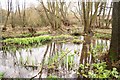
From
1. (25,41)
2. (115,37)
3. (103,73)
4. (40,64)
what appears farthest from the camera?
(25,41)

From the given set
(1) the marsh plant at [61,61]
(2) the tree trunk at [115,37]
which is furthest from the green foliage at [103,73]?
(1) the marsh plant at [61,61]

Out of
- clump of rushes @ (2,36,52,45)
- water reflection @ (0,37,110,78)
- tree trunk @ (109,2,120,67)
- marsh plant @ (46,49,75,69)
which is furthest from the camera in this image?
clump of rushes @ (2,36,52,45)

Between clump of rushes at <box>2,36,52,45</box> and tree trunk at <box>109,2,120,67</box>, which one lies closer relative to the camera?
tree trunk at <box>109,2,120,67</box>

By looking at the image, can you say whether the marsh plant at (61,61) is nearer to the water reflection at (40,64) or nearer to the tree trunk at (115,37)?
the water reflection at (40,64)

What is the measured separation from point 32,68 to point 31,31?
3.76 metres

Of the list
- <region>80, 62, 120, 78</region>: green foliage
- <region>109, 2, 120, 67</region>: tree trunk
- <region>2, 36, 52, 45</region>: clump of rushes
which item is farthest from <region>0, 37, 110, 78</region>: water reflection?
<region>2, 36, 52, 45</region>: clump of rushes

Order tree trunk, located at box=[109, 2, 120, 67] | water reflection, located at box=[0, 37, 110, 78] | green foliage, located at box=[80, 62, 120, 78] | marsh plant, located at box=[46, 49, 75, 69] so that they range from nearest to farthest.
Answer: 1. green foliage, located at box=[80, 62, 120, 78]
2. tree trunk, located at box=[109, 2, 120, 67]
3. water reflection, located at box=[0, 37, 110, 78]
4. marsh plant, located at box=[46, 49, 75, 69]

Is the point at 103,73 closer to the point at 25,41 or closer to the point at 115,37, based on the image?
the point at 115,37

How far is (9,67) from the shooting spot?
11.2 feet

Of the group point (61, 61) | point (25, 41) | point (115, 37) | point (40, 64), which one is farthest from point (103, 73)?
point (25, 41)

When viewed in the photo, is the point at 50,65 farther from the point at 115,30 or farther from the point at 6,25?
the point at 6,25

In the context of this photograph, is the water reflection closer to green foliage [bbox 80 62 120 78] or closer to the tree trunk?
green foliage [bbox 80 62 120 78]

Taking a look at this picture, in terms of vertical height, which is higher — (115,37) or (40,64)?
(115,37)

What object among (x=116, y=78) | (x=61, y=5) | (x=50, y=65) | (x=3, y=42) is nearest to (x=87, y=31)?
(x=61, y=5)
